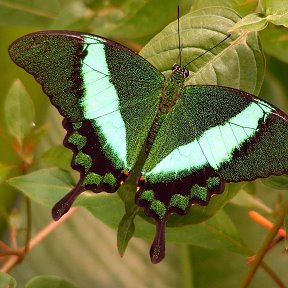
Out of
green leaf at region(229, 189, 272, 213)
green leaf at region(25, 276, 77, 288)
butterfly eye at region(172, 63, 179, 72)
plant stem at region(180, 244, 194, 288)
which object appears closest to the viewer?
butterfly eye at region(172, 63, 179, 72)

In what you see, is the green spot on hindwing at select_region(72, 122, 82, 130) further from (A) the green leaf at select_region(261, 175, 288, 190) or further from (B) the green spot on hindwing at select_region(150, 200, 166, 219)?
(A) the green leaf at select_region(261, 175, 288, 190)

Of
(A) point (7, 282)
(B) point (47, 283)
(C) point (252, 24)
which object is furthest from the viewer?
(B) point (47, 283)

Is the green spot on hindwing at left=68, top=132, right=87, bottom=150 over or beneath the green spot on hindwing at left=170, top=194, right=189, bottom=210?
over

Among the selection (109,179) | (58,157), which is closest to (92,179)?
(109,179)

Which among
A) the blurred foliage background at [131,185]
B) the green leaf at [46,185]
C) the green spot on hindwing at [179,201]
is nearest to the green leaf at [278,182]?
the blurred foliage background at [131,185]

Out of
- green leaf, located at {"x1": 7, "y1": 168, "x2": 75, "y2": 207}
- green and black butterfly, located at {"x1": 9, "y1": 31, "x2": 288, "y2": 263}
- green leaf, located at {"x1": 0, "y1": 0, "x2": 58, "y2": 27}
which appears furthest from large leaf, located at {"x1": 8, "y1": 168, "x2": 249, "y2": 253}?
green leaf, located at {"x1": 0, "y1": 0, "x2": 58, "y2": 27}

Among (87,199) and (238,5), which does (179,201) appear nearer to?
(87,199)

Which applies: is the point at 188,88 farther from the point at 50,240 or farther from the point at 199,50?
the point at 50,240
